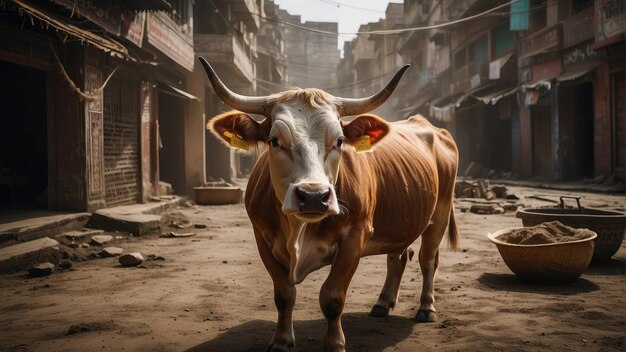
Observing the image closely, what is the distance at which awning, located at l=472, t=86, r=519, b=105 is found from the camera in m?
21.3

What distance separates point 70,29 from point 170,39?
596 cm

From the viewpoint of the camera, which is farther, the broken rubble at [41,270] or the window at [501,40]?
the window at [501,40]

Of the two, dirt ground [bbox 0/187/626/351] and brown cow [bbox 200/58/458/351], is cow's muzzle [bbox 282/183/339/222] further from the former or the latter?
dirt ground [bbox 0/187/626/351]

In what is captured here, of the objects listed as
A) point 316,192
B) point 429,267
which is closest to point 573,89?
point 429,267

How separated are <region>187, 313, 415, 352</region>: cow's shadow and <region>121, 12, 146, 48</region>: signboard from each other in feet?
26.6

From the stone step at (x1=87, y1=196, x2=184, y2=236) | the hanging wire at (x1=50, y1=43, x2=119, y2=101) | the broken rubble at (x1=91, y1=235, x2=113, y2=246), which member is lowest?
the broken rubble at (x1=91, y1=235, x2=113, y2=246)

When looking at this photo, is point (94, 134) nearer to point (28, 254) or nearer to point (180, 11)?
point (28, 254)

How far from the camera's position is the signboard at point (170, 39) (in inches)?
469

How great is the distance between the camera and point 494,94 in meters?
23.2

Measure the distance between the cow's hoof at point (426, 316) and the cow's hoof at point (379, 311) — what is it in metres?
0.24

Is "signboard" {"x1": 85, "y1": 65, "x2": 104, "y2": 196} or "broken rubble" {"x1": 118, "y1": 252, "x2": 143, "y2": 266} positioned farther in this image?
"signboard" {"x1": 85, "y1": 65, "x2": 104, "y2": 196}

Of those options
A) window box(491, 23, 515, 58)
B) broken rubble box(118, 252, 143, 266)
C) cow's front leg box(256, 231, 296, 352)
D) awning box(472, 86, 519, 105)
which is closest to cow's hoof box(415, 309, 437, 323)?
cow's front leg box(256, 231, 296, 352)

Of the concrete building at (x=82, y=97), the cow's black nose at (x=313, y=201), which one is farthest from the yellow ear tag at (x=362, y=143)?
the concrete building at (x=82, y=97)

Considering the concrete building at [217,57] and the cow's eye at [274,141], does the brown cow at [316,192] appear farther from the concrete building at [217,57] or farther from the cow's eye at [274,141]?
the concrete building at [217,57]
